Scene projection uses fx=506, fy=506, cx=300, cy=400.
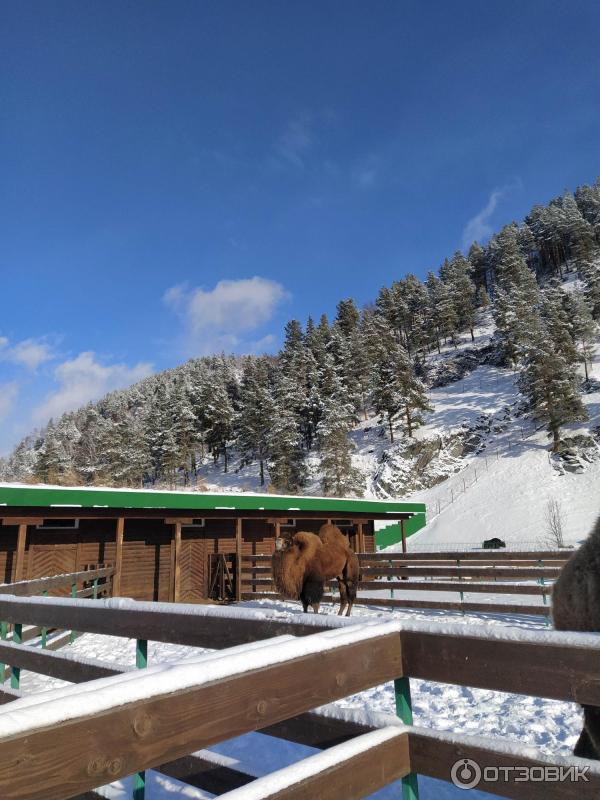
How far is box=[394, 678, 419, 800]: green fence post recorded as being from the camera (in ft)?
6.51

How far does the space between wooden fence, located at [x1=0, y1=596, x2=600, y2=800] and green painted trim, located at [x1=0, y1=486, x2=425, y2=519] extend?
12004 millimetres

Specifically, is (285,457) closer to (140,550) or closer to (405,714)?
(140,550)

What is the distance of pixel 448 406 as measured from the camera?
54.6m

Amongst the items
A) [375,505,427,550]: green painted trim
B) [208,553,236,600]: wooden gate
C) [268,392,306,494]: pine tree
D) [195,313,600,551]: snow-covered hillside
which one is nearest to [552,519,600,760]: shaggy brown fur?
[208,553,236,600]: wooden gate

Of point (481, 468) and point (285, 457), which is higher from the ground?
point (285, 457)

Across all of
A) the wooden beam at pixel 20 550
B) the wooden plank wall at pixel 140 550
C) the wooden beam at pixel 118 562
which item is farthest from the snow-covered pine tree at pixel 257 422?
the wooden beam at pixel 20 550

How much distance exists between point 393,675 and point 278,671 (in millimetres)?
587

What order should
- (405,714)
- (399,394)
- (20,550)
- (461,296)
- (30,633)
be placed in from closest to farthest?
(405,714)
(30,633)
(20,550)
(399,394)
(461,296)

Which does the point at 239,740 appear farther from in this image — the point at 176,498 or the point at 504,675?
the point at 176,498

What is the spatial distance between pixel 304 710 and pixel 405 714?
0.58 metres

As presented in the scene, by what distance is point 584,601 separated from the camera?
275cm

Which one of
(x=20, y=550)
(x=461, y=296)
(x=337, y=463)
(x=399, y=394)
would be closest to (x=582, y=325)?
(x=399, y=394)
